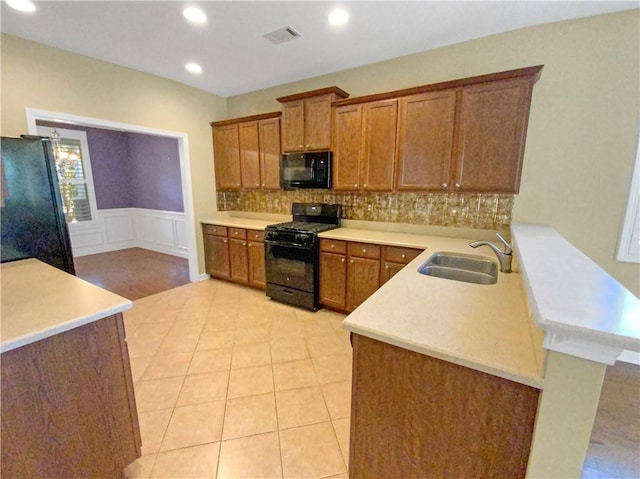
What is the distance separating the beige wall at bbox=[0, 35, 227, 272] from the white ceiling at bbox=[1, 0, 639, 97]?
0.51 feet

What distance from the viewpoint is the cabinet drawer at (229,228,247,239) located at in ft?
12.6

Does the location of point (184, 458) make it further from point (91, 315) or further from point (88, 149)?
point (88, 149)

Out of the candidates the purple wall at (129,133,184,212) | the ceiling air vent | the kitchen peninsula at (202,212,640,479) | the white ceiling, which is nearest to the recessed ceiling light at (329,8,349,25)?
the white ceiling

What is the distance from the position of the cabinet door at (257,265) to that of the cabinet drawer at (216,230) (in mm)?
528

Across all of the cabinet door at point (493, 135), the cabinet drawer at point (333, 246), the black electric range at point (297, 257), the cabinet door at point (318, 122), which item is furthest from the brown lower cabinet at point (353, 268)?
the cabinet door at point (318, 122)

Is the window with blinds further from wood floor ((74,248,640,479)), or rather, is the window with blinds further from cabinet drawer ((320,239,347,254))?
cabinet drawer ((320,239,347,254))

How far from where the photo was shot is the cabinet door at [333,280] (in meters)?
3.07

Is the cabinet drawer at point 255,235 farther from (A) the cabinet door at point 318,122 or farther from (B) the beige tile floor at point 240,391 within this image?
(A) the cabinet door at point 318,122

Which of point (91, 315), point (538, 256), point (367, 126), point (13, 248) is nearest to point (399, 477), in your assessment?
point (538, 256)

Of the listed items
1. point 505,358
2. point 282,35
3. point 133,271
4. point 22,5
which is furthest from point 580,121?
point 133,271

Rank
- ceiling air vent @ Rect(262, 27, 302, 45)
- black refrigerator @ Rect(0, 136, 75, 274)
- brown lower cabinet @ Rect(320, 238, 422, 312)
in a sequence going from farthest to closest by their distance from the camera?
brown lower cabinet @ Rect(320, 238, 422, 312), ceiling air vent @ Rect(262, 27, 302, 45), black refrigerator @ Rect(0, 136, 75, 274)

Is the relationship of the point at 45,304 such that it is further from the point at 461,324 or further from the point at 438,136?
the point at 438,136

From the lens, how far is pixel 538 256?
51.5 inches

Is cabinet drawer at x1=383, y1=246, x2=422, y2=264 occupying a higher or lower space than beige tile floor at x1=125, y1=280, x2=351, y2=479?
higher
